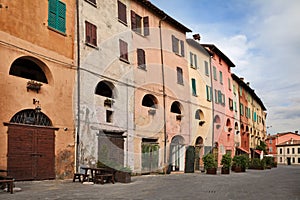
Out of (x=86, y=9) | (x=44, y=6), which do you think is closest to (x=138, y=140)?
(x=86, y=9)

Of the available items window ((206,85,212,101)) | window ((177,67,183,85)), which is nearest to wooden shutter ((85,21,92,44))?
window ((177,67,183,85))

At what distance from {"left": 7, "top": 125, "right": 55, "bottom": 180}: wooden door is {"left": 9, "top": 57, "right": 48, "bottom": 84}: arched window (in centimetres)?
278

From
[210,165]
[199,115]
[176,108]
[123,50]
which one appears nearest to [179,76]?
[176,108]

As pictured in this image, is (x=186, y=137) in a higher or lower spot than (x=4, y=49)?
lower

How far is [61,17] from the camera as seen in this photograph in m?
18.8

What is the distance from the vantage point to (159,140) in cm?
2723

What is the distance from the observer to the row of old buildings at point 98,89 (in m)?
16.4

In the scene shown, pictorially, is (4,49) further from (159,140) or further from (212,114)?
(212,114)

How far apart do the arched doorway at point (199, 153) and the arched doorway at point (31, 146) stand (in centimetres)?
1651

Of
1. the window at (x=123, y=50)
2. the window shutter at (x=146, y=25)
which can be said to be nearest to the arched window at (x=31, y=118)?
the window at (x=123, y=50)

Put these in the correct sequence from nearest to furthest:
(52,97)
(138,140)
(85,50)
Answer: (52,97)
(85,50)
(138,140)

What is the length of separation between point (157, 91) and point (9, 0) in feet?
44.5

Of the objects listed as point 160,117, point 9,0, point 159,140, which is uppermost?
point 9,0

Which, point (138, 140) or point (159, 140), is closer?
point (138, 140)
